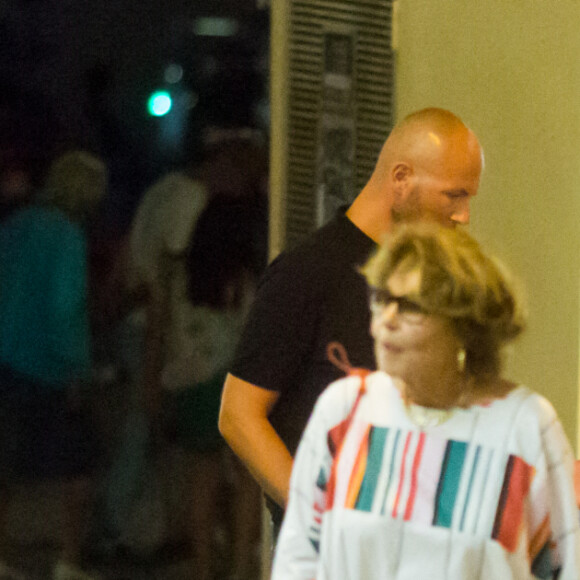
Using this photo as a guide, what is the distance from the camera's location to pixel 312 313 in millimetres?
2168

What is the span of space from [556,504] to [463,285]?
37cm

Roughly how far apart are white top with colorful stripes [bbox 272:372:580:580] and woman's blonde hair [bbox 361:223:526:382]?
0.29 ft

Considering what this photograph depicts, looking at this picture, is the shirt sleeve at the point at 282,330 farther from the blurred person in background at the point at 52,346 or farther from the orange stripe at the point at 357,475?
the blurred person in background at the point at 52,346

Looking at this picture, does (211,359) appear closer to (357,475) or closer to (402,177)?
(402,177)

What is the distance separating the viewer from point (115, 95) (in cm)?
340

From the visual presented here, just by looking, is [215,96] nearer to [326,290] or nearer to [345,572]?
[326,290]

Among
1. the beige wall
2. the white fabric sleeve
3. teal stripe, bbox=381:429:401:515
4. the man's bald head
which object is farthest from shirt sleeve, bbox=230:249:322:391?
the beige wall

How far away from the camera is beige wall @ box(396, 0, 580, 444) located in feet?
11.6

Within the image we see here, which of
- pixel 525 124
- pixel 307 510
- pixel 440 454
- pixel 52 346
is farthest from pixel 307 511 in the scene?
pixel 525 124

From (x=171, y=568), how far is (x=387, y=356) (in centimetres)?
225

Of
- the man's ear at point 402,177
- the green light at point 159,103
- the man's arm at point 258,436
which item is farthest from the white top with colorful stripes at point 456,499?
the green light at point 159,103

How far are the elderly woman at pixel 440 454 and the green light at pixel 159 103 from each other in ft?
6.52

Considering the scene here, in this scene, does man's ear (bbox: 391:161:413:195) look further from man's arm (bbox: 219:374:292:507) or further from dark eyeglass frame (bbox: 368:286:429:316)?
dark eyeglass frame (bbox: 368:286:429:316)

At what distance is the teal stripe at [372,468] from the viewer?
157cm
